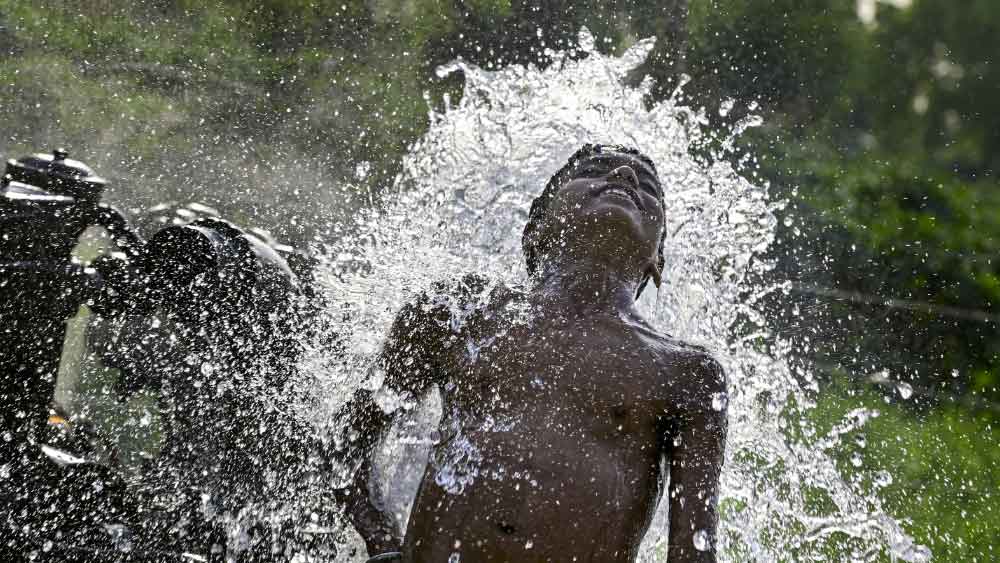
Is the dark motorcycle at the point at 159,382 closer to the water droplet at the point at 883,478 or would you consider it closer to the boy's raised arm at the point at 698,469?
the boy's raised arm at the point at 698,469

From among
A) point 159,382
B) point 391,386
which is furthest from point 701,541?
point 159,382

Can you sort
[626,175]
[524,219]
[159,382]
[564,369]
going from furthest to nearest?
[524,219], [159,382], [626,175], [564,369]

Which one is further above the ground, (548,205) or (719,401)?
(548,205)

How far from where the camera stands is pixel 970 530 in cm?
654

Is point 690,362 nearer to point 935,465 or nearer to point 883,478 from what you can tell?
point 883,478

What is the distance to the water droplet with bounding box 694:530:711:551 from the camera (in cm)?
133

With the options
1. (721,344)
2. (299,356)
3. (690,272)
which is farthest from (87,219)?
(721,344)

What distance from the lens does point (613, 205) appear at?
1682 mm

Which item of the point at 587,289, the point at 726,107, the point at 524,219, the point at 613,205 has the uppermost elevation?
the point at 613,205

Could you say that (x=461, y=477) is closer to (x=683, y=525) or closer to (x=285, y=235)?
(x=683, y=525)

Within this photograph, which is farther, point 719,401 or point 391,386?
point 391,386

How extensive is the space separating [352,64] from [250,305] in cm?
501

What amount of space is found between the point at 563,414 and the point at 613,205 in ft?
1.65

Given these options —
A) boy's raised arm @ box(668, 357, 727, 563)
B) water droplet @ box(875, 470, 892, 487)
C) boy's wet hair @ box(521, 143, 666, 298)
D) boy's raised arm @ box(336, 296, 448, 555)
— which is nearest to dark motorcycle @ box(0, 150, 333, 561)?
boy's raised arm @ box(336, 296, 448, 555)
